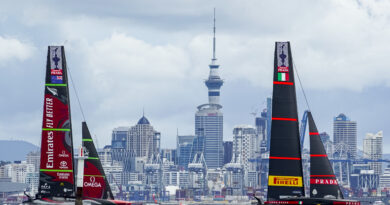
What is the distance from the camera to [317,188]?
42.2m

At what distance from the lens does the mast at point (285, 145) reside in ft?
122

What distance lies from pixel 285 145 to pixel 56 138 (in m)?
8.99

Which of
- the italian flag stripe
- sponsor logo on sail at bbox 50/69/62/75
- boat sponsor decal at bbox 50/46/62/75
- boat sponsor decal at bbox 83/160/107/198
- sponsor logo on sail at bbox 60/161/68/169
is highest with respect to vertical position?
boat sponsor decal at bbox 50/46/62/75

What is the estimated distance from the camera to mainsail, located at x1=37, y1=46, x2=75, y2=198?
128 feet

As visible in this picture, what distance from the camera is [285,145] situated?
37375 millimetres

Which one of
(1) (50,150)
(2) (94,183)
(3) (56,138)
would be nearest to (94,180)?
(2) (94,183)

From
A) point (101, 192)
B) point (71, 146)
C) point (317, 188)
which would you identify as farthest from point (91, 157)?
point (317, 188)

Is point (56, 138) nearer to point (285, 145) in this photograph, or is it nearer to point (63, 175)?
point (63, 175)

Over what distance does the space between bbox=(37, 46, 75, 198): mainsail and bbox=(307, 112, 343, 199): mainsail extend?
32.9 ft

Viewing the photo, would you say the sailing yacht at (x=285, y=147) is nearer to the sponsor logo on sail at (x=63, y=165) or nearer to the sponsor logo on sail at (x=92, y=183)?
the sponsor logo on sail at (x=63, y=165)

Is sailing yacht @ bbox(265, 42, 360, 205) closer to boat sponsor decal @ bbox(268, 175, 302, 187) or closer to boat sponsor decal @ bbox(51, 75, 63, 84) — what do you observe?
boat sponsor decal @ bbox(268, 175, 302, 187)

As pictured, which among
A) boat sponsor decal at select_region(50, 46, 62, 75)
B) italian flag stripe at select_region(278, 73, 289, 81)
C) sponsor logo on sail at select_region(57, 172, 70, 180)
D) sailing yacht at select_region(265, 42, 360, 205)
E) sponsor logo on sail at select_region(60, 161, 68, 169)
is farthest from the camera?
sponsor logo on sail at select_region(60, 161, 68, 169)

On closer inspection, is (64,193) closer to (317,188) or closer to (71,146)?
(71,146)

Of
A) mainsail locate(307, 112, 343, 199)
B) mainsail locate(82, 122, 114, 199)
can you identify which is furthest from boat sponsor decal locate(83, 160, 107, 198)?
mainsail locate(307, 112, 343, 199)
